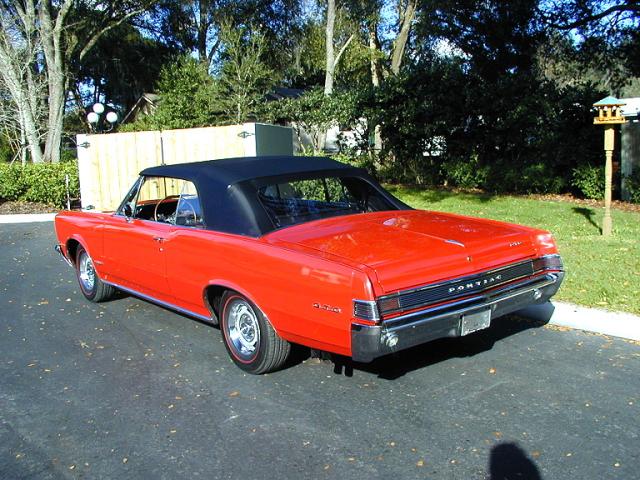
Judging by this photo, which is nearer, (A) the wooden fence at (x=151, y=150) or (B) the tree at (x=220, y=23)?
(A) the wooden fence at (x=151, y=150)

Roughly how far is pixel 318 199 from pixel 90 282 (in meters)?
3.09

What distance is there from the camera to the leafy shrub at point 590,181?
45.1 ft

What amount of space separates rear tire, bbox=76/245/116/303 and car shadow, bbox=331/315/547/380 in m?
3.16

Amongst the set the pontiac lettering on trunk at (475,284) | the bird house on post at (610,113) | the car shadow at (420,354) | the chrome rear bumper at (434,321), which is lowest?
the car shadow at (420,354)

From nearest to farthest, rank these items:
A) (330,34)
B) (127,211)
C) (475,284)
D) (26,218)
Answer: (475,284), (127,211), (26,218), (330,34)

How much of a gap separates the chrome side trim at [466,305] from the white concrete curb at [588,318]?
107 centimetres

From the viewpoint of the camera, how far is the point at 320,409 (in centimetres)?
409

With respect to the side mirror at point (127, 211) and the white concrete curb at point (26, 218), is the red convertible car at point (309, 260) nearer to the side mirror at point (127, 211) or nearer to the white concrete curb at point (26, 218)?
the side mirror at point (127, 211)

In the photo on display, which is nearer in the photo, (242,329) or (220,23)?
(242,329)

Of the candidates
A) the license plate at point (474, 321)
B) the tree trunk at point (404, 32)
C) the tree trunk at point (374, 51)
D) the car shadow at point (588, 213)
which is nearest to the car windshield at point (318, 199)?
the license plate at point (474, 321)

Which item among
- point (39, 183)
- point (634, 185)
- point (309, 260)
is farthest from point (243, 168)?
point (39, 183)

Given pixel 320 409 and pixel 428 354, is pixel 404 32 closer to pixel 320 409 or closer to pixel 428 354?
pixel 428 354

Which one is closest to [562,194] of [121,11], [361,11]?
[361,11]

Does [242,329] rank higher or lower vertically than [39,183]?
lower
